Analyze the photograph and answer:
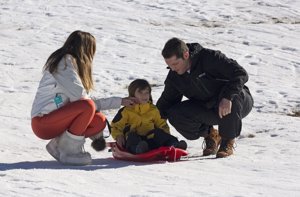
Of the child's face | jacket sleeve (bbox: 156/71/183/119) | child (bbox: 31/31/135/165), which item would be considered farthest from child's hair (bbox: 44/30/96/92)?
jacket sleeve (bbox: 156/71/183/119)

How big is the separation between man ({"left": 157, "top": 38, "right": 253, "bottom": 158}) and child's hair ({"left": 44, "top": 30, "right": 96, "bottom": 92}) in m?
0.69

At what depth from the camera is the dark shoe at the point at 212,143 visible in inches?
251

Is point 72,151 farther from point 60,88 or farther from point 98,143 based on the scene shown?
point 60,88

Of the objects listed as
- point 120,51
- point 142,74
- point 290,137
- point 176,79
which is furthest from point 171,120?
point 120,51

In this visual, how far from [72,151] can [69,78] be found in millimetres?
603

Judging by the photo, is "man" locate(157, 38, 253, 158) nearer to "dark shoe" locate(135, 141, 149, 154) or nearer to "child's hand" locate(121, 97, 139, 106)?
"child's hand" locate(121, 97, 139, 106)

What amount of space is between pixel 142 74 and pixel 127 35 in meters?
2.56

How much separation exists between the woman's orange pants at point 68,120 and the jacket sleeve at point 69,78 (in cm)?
8

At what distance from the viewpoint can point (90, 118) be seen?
5.62 meters

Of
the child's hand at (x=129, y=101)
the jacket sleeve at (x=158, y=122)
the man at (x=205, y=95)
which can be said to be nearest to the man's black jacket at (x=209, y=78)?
the man at (x=205, y=95)

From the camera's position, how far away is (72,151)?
5.64m

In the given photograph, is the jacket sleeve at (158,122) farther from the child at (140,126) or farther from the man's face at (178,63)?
the man's face at (178,63)

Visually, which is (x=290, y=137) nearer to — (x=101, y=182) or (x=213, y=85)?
(x=213, y=85)

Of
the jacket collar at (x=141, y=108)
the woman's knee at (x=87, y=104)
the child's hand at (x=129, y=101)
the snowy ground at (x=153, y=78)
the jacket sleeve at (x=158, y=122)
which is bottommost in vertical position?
the snowy ground at (x=153, y=78)
